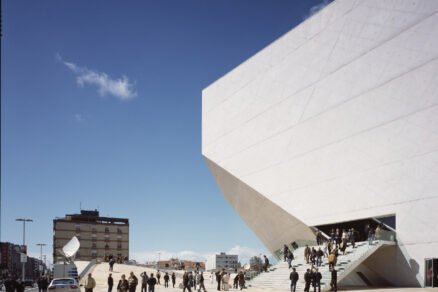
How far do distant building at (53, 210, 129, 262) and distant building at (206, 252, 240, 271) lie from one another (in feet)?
217

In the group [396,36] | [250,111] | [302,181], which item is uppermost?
[396,36]

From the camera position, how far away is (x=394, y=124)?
26.0 metres

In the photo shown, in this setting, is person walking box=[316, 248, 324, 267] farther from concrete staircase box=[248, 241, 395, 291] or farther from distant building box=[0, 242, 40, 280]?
distant building box=[0, 242, 40, 280]

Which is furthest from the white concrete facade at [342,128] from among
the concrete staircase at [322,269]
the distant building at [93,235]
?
the distant building at [93,235]

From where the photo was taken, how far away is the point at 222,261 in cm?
17125

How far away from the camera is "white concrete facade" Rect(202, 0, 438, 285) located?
2442 centimetres

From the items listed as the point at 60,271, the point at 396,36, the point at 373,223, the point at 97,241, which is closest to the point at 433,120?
the point at 396,36

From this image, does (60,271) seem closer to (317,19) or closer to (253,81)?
(253,81)

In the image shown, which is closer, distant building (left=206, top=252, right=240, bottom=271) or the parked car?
the parked car

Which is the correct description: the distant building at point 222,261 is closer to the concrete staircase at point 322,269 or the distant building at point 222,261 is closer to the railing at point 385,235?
the concrete staircase at point 322,269

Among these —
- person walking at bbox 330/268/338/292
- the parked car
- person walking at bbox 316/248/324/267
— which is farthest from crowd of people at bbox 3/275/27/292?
person walking at bbox 316/248/324/267

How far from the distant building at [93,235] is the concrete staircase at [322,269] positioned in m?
73.9

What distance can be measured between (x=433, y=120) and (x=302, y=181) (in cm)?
1037

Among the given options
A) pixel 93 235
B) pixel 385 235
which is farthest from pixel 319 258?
pixel 93 235
